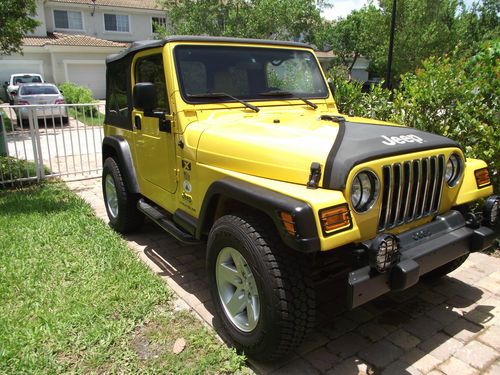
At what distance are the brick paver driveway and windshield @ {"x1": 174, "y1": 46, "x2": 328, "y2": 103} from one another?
5.78 ft

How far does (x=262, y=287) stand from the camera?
2434 mm

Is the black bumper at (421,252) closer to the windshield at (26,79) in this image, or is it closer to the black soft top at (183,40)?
the black soft top at (183,40)

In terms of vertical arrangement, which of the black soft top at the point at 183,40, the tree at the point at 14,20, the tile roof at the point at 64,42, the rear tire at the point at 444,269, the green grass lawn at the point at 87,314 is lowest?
the green grass lawn at the point at 87,314

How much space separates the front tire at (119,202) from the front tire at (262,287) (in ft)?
6.99

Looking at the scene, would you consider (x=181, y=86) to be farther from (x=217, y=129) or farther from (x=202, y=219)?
(x=202, y=219)

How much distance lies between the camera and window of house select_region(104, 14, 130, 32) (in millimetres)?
30359

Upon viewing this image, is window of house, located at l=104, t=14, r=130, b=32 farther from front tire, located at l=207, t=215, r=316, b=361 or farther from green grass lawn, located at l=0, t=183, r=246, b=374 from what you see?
front tire, located at l=207, t=215, r=316, b=361

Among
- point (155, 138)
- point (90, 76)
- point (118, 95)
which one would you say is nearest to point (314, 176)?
point (155, 138)

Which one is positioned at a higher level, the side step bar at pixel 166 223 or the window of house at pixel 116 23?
the window of house at pixel 116 23

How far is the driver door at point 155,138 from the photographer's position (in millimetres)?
3621

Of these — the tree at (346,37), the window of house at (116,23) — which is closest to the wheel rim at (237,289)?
the window of house at (116,23)

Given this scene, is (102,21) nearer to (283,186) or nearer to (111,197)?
(111,197)

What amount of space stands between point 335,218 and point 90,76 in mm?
28775

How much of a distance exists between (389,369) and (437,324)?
2.36 ft
